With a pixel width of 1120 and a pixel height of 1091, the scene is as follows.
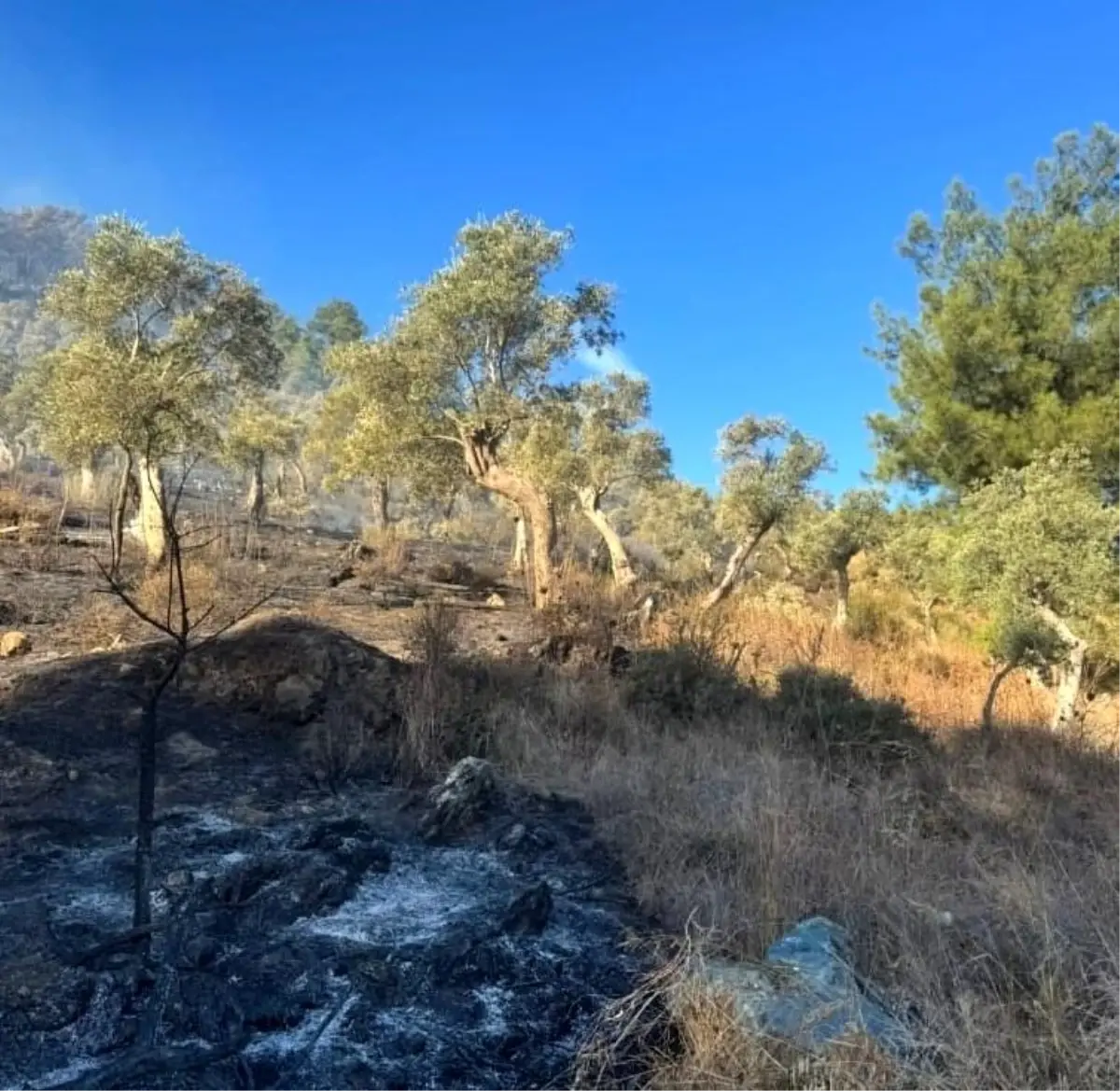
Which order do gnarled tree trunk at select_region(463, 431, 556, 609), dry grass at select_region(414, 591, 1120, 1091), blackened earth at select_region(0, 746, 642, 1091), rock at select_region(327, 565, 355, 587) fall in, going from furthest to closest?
rock at select_region(327, 565, 355, 587) < gnarled tree trunk at select_region(463, 431, 556, 609) < blackened earth at select_region(0, 746, 642, 1091) < dry grass at select_region(414, 591, 1120, 1091)

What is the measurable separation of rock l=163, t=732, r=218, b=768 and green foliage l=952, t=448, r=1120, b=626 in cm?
686

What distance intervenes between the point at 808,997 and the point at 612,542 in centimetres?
1199

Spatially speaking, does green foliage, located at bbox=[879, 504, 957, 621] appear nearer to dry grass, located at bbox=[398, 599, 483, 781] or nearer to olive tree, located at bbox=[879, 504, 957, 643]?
olive tree, located at bbox=[879, 504, 957, 643]

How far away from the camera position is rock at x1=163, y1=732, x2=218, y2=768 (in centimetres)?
514

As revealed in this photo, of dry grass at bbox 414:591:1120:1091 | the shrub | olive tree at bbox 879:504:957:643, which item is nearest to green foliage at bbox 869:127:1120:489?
olive tree at bbox 879:504:957:643

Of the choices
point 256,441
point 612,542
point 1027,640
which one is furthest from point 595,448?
point 1027,640

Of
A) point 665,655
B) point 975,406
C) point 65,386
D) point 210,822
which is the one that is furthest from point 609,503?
point 210,822

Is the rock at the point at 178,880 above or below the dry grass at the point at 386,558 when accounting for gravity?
below

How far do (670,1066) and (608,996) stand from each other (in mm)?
610

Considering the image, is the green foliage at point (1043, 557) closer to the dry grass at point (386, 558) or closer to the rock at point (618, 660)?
the rock at point (618, 660)

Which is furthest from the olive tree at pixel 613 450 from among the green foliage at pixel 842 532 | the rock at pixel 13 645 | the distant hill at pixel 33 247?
the distant hill at pixel 33 247

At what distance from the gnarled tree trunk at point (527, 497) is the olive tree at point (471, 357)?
21 mm

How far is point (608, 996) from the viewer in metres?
2.93

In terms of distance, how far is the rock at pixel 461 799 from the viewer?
450cm
